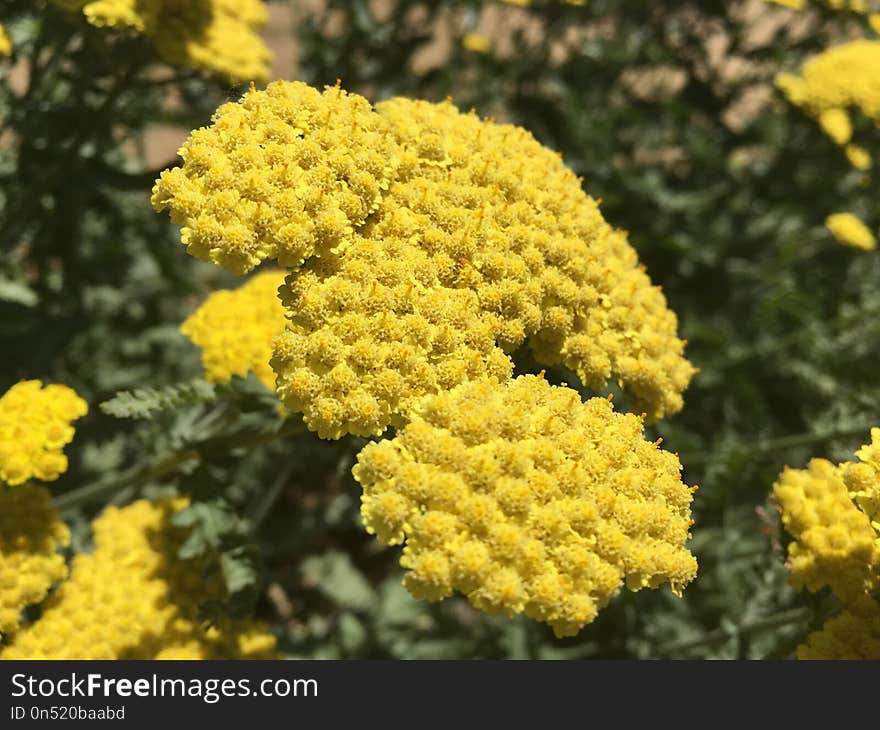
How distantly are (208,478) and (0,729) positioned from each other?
4.12 ft

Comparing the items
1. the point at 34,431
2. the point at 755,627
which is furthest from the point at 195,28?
the point at 755,627

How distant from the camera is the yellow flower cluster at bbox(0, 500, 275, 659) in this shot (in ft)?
11.8

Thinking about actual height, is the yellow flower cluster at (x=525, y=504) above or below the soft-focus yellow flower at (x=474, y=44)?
below

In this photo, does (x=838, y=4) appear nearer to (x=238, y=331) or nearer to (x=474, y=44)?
(x=474, y=44)

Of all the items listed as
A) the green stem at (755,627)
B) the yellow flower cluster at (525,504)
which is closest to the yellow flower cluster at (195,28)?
the yellow flower cluster at (525,504)

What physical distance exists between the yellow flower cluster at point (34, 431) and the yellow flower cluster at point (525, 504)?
1.45m

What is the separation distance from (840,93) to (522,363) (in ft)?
14.7

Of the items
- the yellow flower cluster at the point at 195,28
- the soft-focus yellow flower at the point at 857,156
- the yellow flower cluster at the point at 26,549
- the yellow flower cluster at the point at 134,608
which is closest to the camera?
the yellow flower cluster at the point at 26,549

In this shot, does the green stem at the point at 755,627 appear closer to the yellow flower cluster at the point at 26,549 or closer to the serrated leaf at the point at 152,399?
the serrated leaf at the point at 152,399

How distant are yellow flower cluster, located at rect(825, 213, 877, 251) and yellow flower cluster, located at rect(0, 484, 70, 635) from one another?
530cm

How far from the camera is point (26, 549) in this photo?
11.5 feet

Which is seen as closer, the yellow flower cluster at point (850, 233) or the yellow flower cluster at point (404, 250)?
the yellow flower cluster at point (404, 250)

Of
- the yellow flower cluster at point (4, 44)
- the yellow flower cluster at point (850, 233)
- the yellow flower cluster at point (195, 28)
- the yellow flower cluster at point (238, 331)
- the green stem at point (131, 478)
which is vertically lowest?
the green stem at point (131, 478)

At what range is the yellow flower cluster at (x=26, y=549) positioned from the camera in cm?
341
